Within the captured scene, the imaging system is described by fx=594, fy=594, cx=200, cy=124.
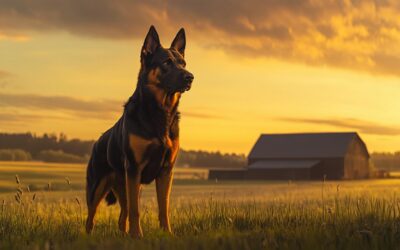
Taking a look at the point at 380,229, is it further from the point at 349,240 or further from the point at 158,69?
the point at 158,69

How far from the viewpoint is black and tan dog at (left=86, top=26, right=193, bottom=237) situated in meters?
8.20

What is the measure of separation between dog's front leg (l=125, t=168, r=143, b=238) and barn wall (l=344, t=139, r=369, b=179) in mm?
71652

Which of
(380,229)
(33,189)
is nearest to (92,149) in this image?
(380,229)

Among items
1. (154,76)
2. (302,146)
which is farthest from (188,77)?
(302,146)

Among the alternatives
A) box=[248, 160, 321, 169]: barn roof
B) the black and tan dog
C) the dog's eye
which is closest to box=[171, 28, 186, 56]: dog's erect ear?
the black and tan dog

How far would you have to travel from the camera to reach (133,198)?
8258mm

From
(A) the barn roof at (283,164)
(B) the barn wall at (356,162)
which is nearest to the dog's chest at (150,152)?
(A) the barn roof at (283,164)

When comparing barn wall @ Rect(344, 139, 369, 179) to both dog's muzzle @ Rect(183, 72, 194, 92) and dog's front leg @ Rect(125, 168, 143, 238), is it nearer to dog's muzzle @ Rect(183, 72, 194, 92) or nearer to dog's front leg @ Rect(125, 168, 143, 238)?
dog's front leg @ Rect(125, 168, 143, 238)

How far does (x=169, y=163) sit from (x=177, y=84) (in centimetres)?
121

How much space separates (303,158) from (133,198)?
236 ft

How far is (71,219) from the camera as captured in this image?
450 inches

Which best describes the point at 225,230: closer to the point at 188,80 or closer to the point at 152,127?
the point at 152,127

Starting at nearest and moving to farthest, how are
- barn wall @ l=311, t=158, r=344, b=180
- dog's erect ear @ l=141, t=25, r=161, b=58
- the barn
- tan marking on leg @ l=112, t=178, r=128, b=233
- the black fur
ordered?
the black fur → dog's erect ear @ l=141, t=25, r=161, b=58 → tan marking on leg @ l=112, t=178, r=128, b=233 → the barn → barn wall @ l=311, t=158, r=344, b=180

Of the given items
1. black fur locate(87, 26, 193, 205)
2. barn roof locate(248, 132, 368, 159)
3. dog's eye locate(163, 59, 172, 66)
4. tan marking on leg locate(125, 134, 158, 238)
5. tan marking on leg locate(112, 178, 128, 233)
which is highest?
barn roof locate(248, 132, 368, 159)
